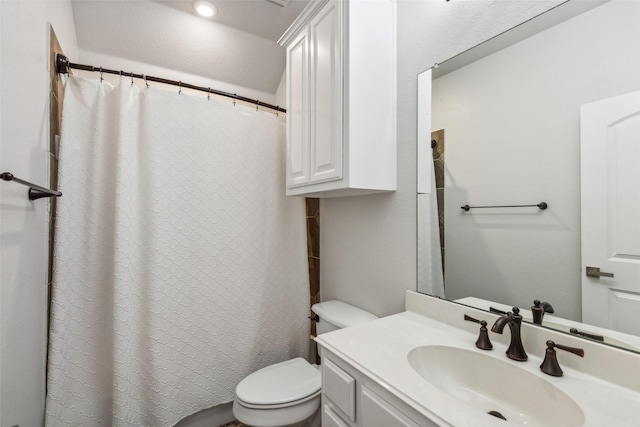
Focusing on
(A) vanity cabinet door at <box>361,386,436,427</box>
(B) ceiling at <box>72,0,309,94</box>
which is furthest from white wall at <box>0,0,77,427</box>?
(A) vanity cabinet door at <box>361,386,436,427</box>

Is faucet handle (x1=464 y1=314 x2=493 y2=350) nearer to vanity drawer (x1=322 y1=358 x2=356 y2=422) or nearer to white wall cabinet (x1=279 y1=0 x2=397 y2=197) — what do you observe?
vanity drawer (x1=322 y1=358 x2=356 y2=422)

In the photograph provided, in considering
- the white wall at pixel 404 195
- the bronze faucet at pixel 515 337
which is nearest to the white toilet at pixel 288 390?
the white wall at pixel 404 195

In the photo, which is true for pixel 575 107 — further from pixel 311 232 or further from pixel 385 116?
pixel 311 232

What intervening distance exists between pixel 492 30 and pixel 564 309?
0.95 m

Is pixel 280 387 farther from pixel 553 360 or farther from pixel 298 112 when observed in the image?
pixel 298 112

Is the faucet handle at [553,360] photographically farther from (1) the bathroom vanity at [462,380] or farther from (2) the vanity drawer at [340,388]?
(2) the vanity drawer at [340,388]

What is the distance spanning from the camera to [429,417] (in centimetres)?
57

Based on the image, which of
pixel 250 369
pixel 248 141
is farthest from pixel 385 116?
pixel 250 369

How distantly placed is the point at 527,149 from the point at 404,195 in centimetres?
49

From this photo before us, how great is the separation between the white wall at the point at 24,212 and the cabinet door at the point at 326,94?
1069 mm

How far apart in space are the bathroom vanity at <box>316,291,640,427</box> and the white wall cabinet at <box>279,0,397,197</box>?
62cm

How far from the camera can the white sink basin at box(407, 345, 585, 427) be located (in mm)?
651

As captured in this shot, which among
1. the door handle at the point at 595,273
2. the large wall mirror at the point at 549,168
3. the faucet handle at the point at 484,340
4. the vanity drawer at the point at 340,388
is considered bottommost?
the vanity drawer at the point at 340,388

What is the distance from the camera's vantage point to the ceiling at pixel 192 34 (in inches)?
62.0
